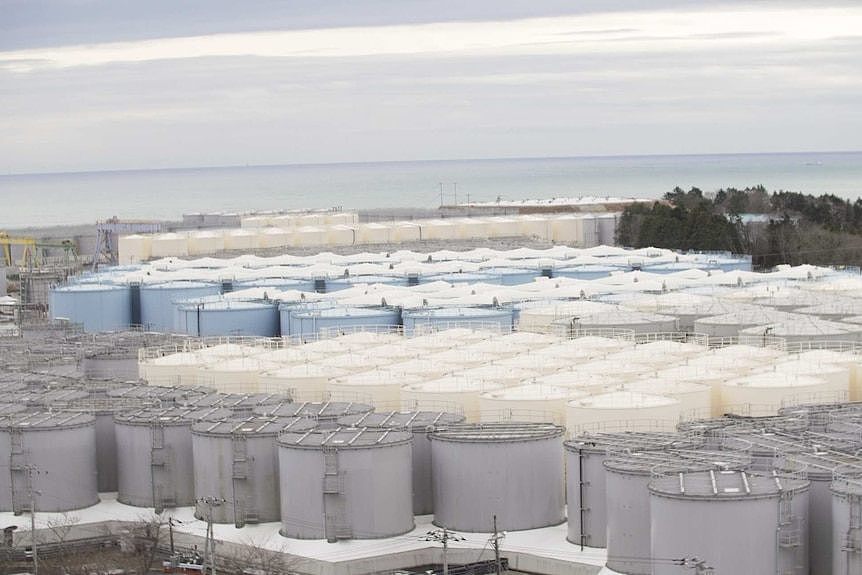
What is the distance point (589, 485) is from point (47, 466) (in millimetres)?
9978

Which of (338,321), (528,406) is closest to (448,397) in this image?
(528,406)

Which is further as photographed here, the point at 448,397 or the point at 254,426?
the point at 448,397

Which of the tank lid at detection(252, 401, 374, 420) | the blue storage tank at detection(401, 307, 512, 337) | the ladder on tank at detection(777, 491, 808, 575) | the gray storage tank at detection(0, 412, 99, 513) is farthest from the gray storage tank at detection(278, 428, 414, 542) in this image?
the blue storage tank at detection(401, 307, 512, 337)

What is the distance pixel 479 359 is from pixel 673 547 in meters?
15.1

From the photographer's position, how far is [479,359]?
3594cm

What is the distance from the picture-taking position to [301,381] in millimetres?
33719

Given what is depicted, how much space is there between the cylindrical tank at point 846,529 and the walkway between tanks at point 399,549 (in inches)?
141

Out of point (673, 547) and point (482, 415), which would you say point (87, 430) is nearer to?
point (482, 415)

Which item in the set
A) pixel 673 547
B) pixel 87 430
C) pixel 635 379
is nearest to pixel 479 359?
pixel 635 379

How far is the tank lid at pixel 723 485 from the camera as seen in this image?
20953 millimetres

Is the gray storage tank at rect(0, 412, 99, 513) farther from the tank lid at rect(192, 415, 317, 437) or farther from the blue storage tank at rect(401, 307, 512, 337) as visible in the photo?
the blue storage tank at rect(401, 307, 512, 337)

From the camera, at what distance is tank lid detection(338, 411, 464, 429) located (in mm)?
27781

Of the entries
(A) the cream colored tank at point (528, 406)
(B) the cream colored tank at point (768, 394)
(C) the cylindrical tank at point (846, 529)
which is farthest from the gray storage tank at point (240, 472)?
(C) the cylindrical tank at point (846, 529)

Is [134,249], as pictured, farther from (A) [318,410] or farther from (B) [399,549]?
(B) [399,549]
